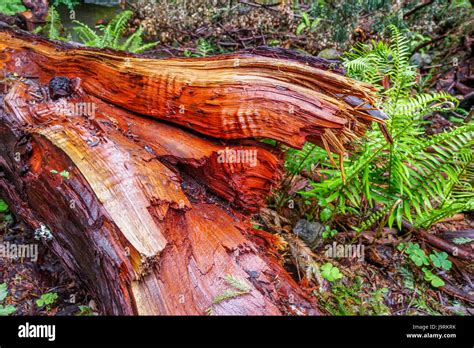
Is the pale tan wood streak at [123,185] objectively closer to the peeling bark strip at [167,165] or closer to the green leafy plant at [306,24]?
the peeling bark strip at [167,165]

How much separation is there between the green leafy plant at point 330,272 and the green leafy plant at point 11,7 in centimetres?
662

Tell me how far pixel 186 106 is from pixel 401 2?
681 cm

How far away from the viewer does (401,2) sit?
24.4ft

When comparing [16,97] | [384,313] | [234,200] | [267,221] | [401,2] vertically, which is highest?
[401,2]

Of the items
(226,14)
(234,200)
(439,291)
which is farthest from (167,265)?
(226,14)

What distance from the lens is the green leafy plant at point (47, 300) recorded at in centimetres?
289

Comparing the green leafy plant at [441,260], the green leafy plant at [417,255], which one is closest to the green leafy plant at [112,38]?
the green leafy plant at [417,255]

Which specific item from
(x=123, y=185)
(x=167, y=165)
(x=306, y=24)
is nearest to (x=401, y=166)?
(x=167, y=165)

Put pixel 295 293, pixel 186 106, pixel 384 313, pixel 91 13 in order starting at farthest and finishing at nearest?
1. pixel 91 13
2. pixel 384 313
3. pixel 186 106
4. pixel 295 293

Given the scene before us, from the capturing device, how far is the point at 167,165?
2943 millimetres

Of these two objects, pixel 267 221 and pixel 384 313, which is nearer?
pixel 384 313

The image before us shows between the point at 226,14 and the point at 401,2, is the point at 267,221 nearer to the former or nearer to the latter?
the point at 226,14

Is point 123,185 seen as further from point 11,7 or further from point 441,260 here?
point 11,7
